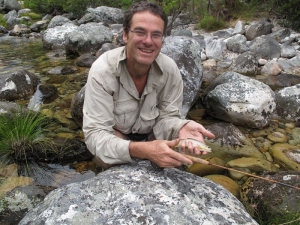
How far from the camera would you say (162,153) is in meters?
2.06

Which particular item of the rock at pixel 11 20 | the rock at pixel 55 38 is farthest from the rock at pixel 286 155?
the rock at pixel 11 20

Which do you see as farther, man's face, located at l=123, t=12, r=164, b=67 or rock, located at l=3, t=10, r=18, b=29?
rock, located at l=3, t=10, r=18, b=29

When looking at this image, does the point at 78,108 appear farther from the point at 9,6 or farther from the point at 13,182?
the point at 9,6

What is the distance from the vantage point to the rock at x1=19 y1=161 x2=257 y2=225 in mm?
1882

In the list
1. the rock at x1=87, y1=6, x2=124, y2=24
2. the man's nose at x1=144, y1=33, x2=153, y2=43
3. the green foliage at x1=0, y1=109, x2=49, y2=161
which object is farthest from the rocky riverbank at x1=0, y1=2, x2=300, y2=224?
the rock at x1=87, y1=6, x2=124, y2=24

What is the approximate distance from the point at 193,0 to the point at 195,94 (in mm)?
7594

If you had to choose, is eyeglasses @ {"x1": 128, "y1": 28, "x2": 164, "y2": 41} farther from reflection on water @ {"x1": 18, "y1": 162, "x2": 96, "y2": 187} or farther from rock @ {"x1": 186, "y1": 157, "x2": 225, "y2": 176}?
reflection on water @ {"x1": 18, "y1": 162, "x2": 96, "y2": 187}

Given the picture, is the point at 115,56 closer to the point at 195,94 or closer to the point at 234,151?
the point at 234,151

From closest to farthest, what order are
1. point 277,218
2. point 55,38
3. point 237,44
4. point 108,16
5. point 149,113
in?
1. point 277,218
2. point 149,113
3. point 237,44
4. point 55,38
5. point 108,16

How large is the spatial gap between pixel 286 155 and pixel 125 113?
2.49m

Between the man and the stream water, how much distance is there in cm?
130

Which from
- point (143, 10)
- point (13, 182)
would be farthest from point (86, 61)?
point (143, 10)

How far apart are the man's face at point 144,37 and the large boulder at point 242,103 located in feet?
9.22

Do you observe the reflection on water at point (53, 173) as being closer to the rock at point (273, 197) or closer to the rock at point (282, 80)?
the rock at point (273, 197)
